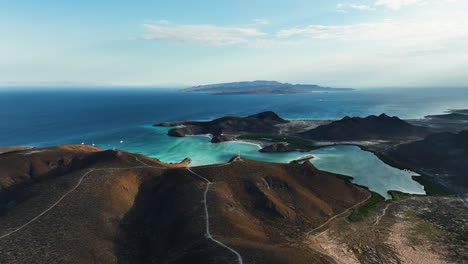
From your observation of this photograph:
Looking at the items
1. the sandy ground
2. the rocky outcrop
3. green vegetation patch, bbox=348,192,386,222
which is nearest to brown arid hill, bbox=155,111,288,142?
the rocky outcrop

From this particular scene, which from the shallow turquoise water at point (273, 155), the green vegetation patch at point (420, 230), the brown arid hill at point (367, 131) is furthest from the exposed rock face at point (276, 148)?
the green vegetation patch at point (420, 230)

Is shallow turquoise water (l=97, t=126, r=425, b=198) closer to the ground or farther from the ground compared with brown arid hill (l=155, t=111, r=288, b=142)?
closer to the ground

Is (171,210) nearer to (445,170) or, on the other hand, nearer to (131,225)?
(131,225)

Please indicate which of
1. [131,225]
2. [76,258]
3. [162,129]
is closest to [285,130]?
[162,129]

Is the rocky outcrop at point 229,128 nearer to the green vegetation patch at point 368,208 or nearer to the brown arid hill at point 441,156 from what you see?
the brown arid hill at point 441,156

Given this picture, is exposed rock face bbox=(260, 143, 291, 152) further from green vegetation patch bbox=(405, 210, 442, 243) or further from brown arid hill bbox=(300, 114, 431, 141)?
green vegetation patch bbox=(405, 210, 442, 243)
